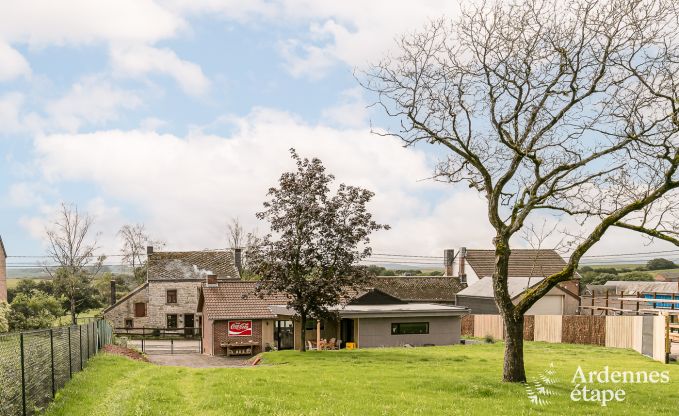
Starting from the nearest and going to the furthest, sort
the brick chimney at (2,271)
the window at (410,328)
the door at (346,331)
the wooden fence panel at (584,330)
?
the window at (410,328) → the door at (346,331) → the wooden fence panel at (584,330) → the brick chimney at (2,271)

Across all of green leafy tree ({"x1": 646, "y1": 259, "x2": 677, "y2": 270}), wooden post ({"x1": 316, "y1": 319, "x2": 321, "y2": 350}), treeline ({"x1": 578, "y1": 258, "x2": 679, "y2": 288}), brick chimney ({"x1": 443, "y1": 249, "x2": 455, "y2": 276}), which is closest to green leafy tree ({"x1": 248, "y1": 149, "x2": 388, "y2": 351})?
wooden post ({"x1": 316, "y1": 319, "x2": 321, "y2": 350})

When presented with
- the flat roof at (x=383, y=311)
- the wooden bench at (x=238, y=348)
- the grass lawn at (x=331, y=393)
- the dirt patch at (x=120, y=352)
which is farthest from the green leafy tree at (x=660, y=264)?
the dirt patch at (x=120, y=352)

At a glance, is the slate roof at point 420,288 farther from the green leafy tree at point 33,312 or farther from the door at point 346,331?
the green leafy tree at point 33,312

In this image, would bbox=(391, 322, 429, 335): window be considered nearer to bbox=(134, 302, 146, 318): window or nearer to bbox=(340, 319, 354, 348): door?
bbox=(340, 319, 354, 348): door

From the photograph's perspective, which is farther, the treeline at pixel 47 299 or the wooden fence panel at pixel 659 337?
the treeline at pixel 47 299

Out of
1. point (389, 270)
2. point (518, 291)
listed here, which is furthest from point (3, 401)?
point (389, 270)

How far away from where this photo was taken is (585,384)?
1894cm

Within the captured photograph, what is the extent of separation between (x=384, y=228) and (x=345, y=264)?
282cm

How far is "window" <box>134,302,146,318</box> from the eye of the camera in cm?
6444

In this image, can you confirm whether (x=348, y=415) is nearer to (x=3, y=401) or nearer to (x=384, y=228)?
(x=3, y=401)

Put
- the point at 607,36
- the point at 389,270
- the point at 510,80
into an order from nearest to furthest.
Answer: the point at 607,36
the point at 510,80
the point at 389,270

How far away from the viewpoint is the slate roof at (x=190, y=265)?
6488 cm

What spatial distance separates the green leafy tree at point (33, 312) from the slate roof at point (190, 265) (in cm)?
1169

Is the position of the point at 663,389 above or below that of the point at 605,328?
above
